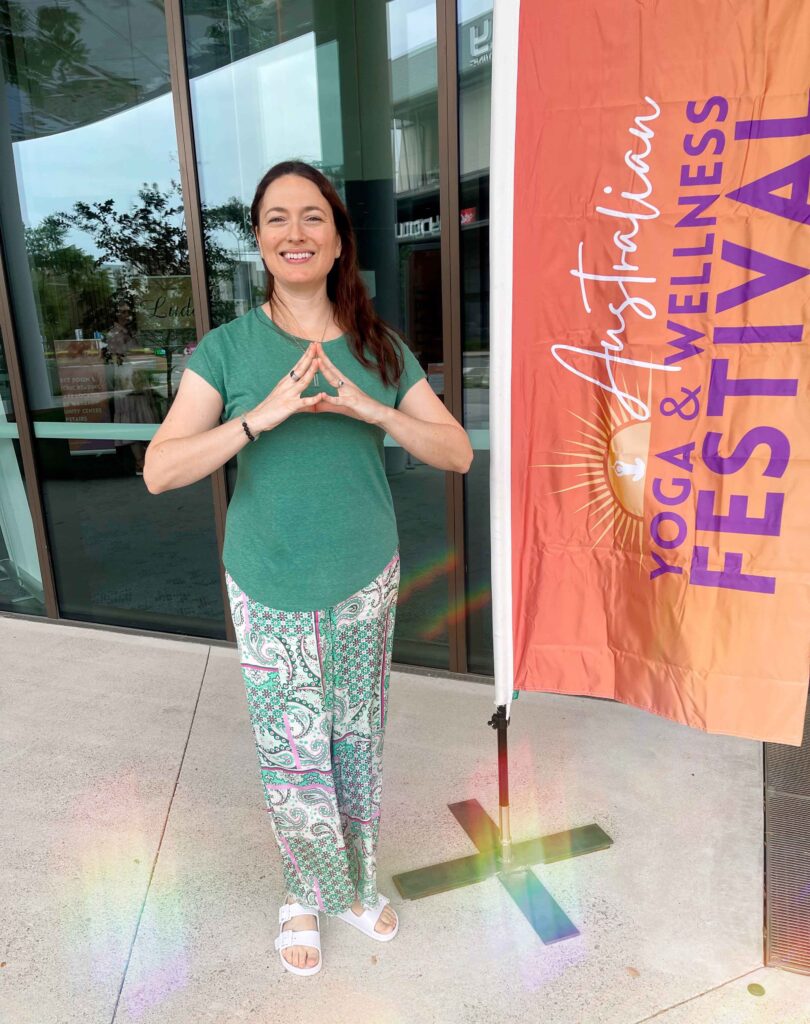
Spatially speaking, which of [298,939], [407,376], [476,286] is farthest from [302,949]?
[476,286]

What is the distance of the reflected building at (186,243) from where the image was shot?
3111 mm

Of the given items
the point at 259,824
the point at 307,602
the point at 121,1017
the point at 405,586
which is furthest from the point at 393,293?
the point at 121,1017

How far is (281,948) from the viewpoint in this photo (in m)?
2.00

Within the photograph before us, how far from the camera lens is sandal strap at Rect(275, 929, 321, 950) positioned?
6.51ft

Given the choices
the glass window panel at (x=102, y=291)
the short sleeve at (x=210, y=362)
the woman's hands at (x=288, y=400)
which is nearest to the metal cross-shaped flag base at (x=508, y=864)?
the woman's hands at (x=288, y=400)

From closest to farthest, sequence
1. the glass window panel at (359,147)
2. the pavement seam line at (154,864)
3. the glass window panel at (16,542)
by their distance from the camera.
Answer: the pavement seam line at (154,864) → the glass window panel at (359,147) → the glass window panel at (16,542)

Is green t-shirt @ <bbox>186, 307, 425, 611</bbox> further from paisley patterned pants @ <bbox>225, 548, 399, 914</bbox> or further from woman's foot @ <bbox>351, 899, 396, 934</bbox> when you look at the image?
woman's foot @ <bbox>351, 899, 396, 934</bbox>

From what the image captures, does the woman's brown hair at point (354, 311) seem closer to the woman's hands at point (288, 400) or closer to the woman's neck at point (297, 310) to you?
the woman's neck at point (297, 310)

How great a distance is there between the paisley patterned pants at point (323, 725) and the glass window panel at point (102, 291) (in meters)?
2.26

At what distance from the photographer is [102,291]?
154 inches

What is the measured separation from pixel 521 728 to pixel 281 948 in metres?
1.34

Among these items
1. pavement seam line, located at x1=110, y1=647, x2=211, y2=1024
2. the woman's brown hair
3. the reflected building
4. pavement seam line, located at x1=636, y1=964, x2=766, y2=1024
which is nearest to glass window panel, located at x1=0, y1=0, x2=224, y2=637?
the reflected building

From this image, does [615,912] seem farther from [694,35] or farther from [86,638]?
[86,638]

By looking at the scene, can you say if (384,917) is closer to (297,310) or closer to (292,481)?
(292,481)
